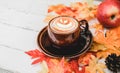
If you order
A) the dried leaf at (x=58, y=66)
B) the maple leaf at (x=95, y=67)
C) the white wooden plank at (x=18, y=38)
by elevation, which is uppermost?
the maple leaf at (x=95, y=67)

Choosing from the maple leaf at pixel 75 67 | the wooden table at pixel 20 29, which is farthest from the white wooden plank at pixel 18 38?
the maple leaf at pixel 75 67

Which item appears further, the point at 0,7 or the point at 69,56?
the point at 0,7

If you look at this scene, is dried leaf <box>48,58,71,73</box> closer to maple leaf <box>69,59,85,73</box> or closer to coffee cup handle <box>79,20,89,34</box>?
maple leaf <box>69,59,85,73</box>

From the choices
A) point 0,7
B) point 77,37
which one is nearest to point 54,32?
point 77,37

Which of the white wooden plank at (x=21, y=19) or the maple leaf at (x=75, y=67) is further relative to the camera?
the white wooden plank at (x=21, y=19)

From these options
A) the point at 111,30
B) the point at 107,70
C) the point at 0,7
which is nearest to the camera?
the point at 107,70

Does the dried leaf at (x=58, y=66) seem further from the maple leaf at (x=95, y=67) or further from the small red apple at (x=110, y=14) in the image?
the small red apple at (x=110, y=14)

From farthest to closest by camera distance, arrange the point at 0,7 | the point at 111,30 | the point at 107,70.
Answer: the point at 0,7, the point at 111,30, the point at 107,70

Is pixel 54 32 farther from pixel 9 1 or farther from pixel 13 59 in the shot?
pixel 9 1
